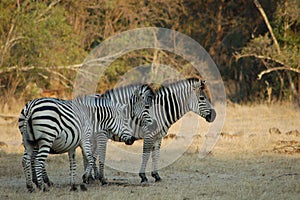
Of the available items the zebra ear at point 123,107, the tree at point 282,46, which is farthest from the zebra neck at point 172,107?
the tree at point 282,46

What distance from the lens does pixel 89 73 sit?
21.2 metres

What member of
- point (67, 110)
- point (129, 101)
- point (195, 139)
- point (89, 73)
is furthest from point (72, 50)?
point (67, 110)

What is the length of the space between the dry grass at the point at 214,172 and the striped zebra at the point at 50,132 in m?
0.37

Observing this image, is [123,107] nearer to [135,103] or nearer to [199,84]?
[135,103]

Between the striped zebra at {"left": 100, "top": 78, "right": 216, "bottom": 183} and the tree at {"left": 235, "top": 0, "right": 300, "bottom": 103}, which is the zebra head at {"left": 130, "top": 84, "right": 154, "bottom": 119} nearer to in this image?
the striped zebra at {"left": 100, "top": 78, "right": 216, "bottom": 183}

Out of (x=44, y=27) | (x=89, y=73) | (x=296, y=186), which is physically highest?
(x=44, y=27)

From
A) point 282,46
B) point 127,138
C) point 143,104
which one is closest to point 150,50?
point 282,46

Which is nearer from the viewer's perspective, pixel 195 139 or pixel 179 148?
pixel 179 148

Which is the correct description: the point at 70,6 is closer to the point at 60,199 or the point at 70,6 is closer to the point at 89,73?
the point at 89,73

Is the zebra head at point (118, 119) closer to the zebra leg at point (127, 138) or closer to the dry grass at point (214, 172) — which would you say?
the zebra leg at point (127, 138)

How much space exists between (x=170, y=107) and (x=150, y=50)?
15.7 metres

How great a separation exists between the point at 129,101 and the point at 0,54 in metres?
10.7

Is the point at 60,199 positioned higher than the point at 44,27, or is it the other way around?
the point at 44,27

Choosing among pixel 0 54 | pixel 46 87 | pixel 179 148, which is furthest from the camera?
pixel 46 87
